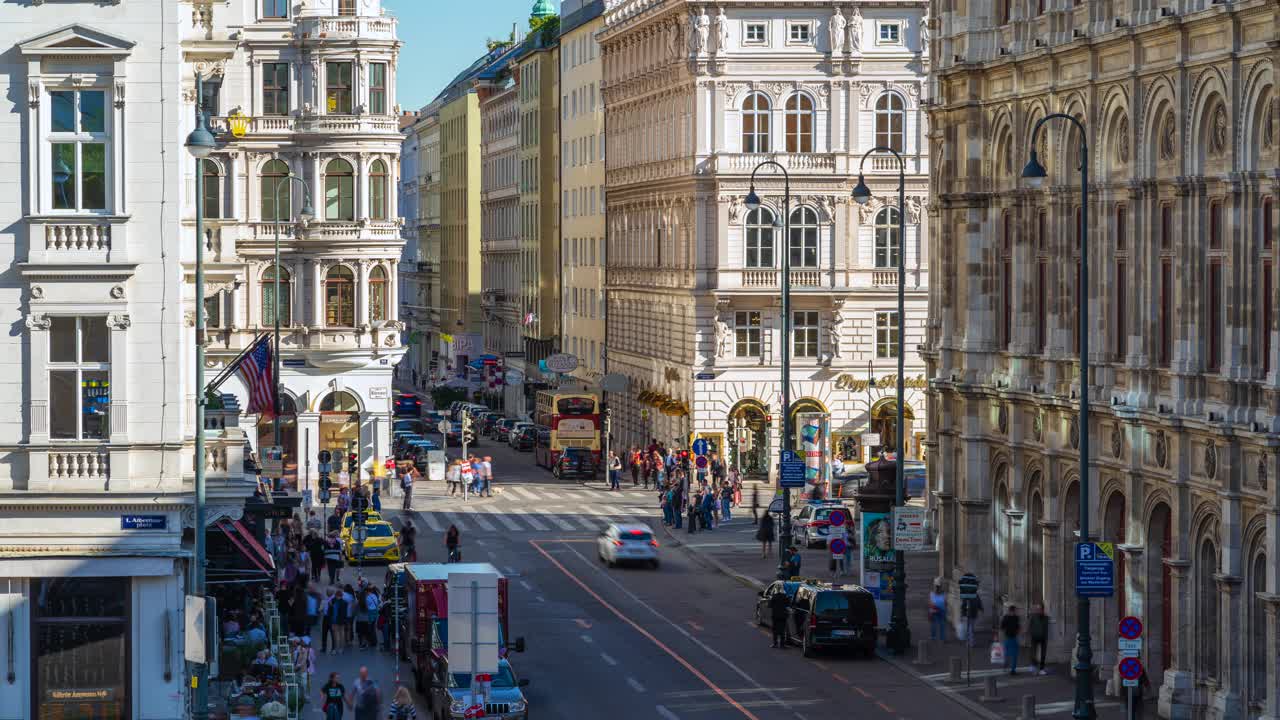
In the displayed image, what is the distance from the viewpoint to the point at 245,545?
4322cm

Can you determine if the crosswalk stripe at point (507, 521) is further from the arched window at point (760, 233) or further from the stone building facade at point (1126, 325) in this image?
the stone building facade at point (1126, 325)

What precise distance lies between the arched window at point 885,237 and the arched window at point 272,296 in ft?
73.3

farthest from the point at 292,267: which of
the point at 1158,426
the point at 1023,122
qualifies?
the point at 1158,426

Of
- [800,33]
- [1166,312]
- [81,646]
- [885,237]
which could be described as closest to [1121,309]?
[1166,312]

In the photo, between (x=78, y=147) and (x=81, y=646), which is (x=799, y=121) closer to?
(x=78, y=147)

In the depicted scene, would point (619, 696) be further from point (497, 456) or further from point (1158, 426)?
point (497, 456)

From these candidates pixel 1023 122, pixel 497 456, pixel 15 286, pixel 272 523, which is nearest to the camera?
pixel 15 286

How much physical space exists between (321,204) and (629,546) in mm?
26691

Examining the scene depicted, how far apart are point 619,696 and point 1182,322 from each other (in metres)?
12.4

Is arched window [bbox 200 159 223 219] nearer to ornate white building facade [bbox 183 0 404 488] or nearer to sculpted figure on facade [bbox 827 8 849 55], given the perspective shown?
ornate white building facade [bbox 183 0 404 488]

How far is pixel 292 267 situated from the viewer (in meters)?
87.6

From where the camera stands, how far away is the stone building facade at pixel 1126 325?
39719mm

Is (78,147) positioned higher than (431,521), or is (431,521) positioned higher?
(78,147)

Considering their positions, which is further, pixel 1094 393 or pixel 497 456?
pixel 497 456
